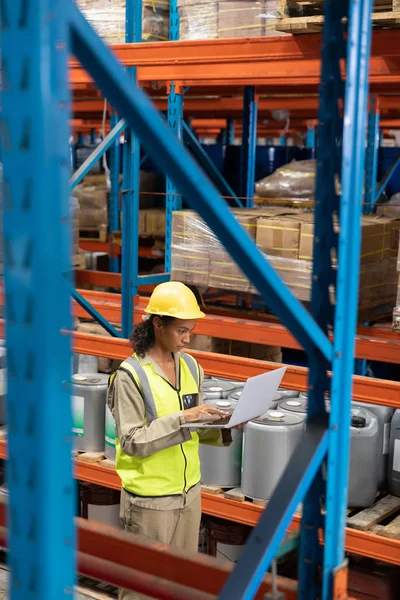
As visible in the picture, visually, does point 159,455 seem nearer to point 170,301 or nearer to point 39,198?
point 170,301

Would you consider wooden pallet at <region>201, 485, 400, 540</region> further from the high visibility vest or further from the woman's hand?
the woman's hand

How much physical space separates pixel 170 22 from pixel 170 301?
10.6 ft

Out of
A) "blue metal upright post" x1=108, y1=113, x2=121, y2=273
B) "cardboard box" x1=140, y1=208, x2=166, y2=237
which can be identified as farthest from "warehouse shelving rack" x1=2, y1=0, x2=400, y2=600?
"blue metal upright post" x1=108, y1=113, x2=121, y2=273

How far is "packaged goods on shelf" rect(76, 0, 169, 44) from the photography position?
6398mm

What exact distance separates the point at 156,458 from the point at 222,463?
148 cm

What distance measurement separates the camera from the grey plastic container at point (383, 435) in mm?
5051

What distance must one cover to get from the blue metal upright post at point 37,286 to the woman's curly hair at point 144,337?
94.5 inches

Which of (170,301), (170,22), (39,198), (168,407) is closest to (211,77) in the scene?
(170,22)

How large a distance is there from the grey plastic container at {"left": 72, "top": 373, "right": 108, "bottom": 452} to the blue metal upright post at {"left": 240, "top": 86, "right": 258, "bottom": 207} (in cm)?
328

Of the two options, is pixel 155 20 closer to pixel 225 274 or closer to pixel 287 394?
pixel 225 274

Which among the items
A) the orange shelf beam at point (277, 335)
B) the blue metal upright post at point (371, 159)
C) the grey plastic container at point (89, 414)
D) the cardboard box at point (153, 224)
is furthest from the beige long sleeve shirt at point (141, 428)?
the blue metal upright post at point (371, 159)

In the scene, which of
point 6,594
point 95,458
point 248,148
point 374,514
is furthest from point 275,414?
point 248,148

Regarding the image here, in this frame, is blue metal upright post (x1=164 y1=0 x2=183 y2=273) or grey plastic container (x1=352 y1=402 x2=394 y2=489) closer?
grey plastic container (x1=352 y1=402 x2=394 y2=489)

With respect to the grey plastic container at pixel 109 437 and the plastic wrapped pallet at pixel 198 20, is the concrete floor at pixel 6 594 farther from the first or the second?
the plastic wrapped pallet at pixel 198 20
